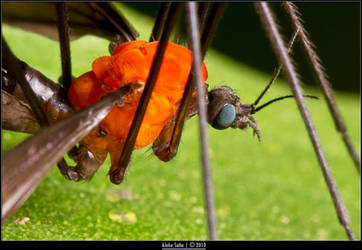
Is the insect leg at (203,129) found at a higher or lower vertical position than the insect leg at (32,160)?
higher

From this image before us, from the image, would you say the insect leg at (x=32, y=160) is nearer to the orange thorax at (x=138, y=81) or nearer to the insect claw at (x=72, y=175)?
the orange thorax at (x=138, y=81)

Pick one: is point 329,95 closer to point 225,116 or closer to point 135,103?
point 225,116

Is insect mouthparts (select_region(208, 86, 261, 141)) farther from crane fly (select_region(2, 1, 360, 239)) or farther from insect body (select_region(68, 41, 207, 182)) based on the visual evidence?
insect body (select_region(68, 41, 207, 182))

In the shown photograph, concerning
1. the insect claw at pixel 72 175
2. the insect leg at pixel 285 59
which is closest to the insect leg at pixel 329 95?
the insect leg at pixel 285 59

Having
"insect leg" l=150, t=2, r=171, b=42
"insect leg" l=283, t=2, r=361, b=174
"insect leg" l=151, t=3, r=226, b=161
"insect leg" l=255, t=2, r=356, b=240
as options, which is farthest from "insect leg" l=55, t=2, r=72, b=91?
"insect leg" l=283, t=2, r=361, b=174
